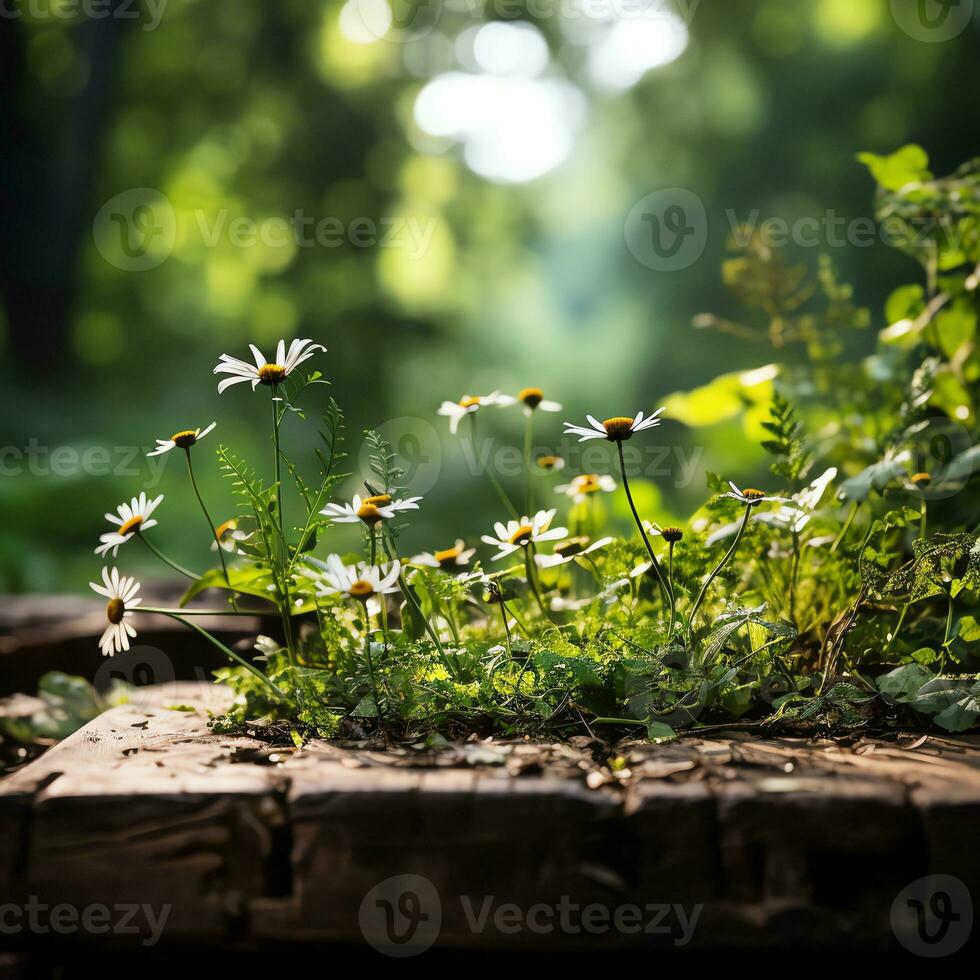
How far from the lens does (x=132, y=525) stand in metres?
1.10

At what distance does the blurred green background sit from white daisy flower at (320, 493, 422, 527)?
5008 mm

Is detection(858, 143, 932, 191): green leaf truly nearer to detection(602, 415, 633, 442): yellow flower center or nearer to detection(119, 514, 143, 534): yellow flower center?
detection(602, 415, 633, 442): yellow flower center

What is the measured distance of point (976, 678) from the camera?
1044 millimetres

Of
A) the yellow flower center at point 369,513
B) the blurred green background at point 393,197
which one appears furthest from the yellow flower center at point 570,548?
the blurred green background at point 393,197

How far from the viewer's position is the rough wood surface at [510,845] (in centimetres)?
80

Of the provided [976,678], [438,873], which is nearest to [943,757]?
[976,678]

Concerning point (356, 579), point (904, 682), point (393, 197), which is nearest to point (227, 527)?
point (356, 579)

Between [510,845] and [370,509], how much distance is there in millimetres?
402

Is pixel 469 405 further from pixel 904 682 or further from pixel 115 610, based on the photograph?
pixel 904 682

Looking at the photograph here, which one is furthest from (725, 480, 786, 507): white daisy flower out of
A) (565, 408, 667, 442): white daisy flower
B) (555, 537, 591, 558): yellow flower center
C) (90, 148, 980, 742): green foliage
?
(555, 537, 591, 558): yellow flower center

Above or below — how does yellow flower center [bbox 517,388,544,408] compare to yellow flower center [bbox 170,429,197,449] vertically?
above

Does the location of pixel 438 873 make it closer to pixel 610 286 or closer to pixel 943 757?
pixel 943 757

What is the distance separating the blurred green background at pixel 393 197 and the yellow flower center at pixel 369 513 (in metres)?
5.06

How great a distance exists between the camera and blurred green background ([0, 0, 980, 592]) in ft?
20.0
